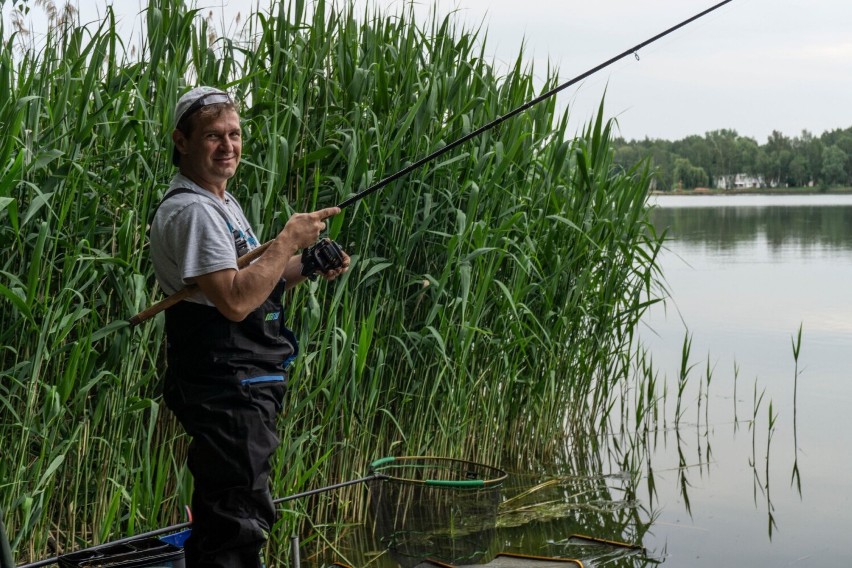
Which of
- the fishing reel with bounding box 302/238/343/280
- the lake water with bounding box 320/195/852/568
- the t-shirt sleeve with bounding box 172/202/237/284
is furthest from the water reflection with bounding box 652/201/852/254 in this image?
the t-shirt sleeve with bounding box 172/202/237/284

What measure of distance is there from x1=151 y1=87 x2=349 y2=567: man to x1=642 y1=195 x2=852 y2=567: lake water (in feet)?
9.28

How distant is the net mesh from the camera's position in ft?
9.45

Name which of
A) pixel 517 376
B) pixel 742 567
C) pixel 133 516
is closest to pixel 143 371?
pixel 133 516

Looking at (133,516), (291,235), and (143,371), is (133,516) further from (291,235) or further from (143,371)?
(291,235)

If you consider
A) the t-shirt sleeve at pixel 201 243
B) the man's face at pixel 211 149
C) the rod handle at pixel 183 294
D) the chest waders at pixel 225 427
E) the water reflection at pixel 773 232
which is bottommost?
the water reflection at pixel 773 232

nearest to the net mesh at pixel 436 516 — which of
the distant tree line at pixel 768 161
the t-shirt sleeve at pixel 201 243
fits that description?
the t-shirt sleeve at pixel 201 243

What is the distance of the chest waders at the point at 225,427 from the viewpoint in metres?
1.97

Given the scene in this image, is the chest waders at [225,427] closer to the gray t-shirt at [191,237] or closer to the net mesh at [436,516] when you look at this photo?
the gray t-shirt at [191,237]

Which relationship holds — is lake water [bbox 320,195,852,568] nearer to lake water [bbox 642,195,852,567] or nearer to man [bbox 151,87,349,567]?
lake water [bbox 642,195,852,567]

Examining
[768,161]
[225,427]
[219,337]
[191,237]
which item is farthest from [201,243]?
[768,161]

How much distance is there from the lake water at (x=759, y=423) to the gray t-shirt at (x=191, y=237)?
9.88 feet

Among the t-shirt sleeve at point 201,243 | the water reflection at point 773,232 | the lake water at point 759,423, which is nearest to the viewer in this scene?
the t-shirt sleeve at point 201,243

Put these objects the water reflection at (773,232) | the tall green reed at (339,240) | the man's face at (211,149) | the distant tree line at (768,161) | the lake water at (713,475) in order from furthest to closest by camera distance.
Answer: the distant tree line at (768,161)
the water reflection at (773,232)
the lake water at (713,475)
the tall green reed at (339,240)
the man's face at (211,149)

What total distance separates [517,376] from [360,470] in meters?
1.18
